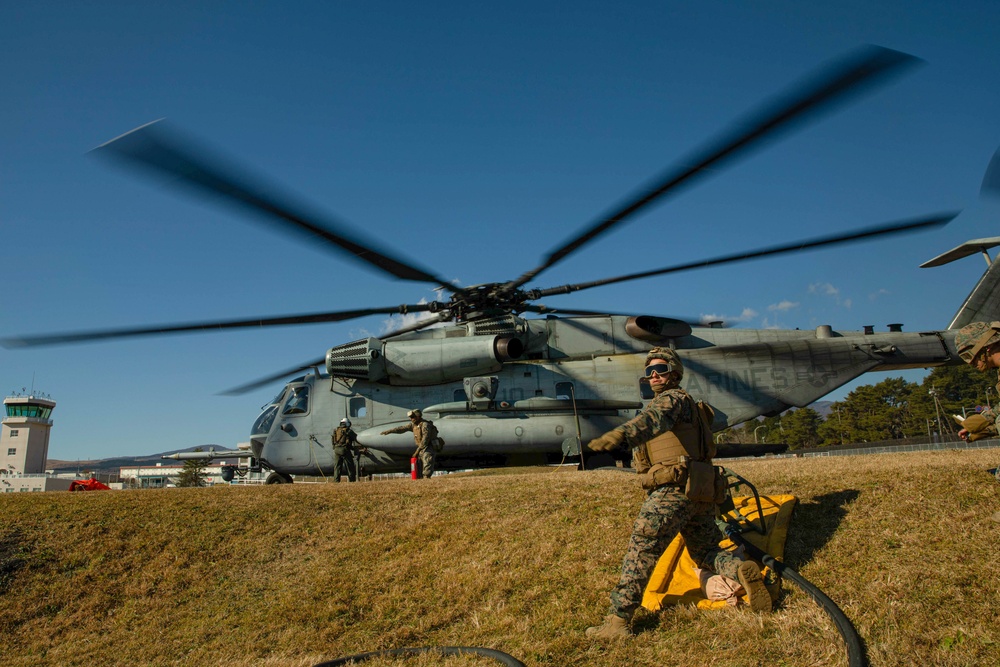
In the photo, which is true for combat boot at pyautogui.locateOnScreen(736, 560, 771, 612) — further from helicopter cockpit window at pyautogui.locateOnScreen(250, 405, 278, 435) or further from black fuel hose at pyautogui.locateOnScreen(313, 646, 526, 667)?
helicopter cockpit window at pyautogui.locateOnScreen(250, 405, 278, 435)

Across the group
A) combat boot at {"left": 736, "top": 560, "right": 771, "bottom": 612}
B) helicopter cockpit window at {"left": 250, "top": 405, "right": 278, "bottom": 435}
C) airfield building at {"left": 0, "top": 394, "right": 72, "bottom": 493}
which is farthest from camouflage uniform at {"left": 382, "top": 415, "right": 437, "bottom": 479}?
airfield building at {"left": 0, "top": 394, "right": 72, "bottom": 493}

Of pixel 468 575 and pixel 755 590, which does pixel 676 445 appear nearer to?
pixel 755 590

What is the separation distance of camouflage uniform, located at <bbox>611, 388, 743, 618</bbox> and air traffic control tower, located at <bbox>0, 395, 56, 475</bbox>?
347 ft

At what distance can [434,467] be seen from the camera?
14.0 metres

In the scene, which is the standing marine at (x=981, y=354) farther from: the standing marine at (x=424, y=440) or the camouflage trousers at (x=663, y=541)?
the standing marine at (x=424, y=440)

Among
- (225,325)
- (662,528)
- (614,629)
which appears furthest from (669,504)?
(225,325)

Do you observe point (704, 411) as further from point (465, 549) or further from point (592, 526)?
point (465, 549)

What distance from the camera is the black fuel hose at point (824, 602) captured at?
371cm

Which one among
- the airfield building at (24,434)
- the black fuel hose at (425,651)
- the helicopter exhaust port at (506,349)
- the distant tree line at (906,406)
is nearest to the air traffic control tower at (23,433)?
the airfield building at (24,434)

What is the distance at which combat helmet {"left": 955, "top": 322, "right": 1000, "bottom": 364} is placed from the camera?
5.55 metres

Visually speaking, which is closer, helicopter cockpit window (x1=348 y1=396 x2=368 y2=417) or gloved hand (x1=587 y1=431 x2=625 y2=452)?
gloved hand (x1=587 y1=431 x2=625 y2=452)

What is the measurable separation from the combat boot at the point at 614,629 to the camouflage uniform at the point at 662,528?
0.15 ft

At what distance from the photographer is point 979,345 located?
564 cm

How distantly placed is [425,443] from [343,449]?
7.34 ft
